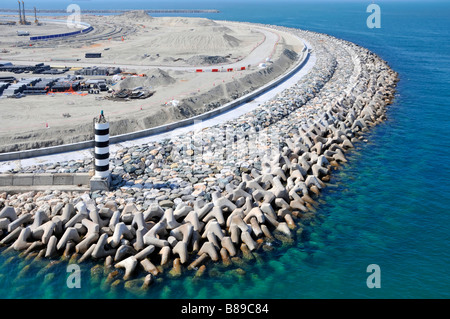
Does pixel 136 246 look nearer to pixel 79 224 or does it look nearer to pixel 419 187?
pixel 79 224

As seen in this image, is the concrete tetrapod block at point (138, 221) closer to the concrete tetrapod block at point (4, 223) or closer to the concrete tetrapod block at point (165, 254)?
the concrete tetrapod block at point (165, 254)

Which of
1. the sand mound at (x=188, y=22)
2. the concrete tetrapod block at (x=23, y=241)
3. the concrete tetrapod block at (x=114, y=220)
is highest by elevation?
the sand mound at (x=188, y=22)

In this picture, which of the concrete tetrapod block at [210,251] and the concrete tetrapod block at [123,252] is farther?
the concrete tetrapod block at [210,251]

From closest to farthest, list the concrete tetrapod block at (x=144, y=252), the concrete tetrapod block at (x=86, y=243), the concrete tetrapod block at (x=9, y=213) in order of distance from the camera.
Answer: the concrete tetrapod block at (x=144, y=252)
the concrete tetrapod block at (x=86, y=243)
the concrete tetrapod block at (x=9, y=213)

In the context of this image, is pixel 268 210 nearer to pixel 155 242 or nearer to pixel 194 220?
pixel 194 220

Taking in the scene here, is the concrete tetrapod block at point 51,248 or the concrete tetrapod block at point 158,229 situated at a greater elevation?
the concrete tetrapod block at point 158,229

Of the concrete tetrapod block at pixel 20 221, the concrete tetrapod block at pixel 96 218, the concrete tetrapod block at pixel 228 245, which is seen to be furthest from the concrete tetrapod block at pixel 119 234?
the concrete tetrapod block at pixel 20 221

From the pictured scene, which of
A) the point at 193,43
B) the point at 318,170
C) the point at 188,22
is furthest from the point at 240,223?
the point at 188,22
